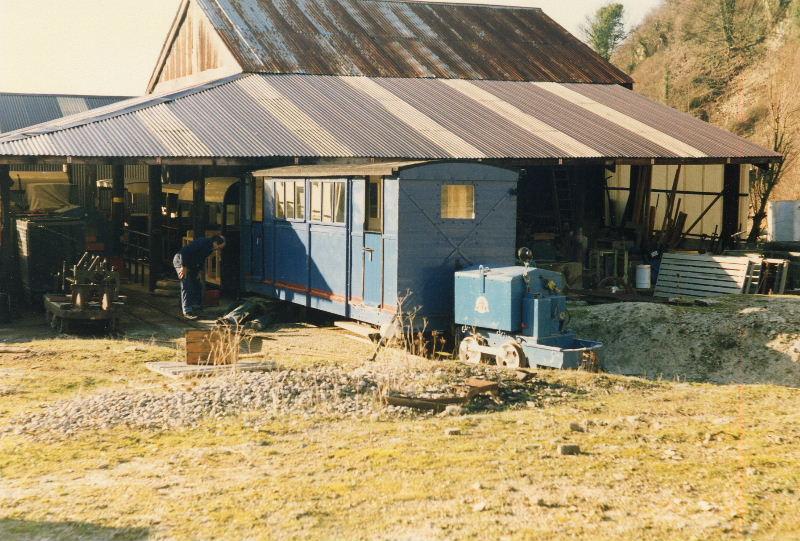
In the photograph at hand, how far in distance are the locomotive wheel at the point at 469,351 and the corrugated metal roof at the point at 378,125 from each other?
6723mm

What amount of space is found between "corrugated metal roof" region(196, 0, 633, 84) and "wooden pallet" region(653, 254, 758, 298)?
8.64 metres

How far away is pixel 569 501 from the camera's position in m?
7.17

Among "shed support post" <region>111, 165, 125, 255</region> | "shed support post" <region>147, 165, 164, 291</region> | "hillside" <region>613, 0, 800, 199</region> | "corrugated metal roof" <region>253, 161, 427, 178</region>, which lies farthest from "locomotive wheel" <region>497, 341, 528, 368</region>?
"hillside" <region>613, 0, 800, 199</region>

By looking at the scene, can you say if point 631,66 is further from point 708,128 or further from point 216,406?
point 216,406

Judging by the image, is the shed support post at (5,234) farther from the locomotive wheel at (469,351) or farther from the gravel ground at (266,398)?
the locomotive wheel at (469,351)

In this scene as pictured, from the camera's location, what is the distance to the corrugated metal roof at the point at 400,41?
26.8 meters

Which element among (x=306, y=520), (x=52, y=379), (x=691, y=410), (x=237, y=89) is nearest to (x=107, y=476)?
(x=306, y=520)

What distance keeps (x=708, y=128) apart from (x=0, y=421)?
2234cm

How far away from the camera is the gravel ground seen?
32.5 feet

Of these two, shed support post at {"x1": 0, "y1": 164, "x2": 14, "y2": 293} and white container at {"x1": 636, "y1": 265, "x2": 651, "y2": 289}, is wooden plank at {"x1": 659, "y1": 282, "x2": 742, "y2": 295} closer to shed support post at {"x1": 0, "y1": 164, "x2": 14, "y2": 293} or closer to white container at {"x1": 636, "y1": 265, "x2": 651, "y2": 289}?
white container at {"x1": 636, "y1": 265, "x2": 651, "y2": 289}

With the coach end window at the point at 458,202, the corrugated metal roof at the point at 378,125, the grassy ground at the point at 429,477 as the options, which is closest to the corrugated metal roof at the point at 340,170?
the coach end window at the point at 458,202

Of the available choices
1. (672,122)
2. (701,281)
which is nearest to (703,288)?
(701,281)

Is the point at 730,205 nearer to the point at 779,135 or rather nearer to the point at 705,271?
the point at 705,271

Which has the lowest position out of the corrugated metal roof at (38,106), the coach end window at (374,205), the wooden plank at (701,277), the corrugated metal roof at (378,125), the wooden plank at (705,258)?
the wooden plank at (701,277)
